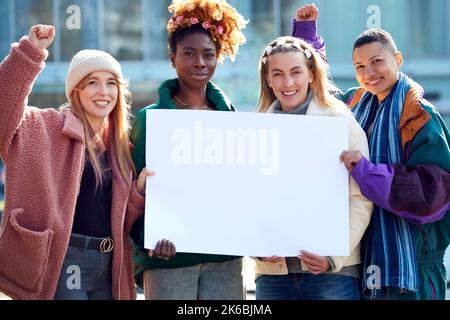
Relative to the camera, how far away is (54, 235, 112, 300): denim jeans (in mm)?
3652

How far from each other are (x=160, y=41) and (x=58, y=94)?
9.04 feet

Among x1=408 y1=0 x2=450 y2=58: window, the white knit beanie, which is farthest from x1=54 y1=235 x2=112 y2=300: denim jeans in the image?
x1=408 y1=0 x2=450 y2=58: window

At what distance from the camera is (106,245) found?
3762 mm

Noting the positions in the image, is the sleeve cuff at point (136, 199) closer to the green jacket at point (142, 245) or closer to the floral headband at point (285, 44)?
the green jacket at point (142, 245)

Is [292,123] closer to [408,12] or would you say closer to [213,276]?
[213,276]

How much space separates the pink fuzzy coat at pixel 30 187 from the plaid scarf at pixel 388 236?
55.8 inches

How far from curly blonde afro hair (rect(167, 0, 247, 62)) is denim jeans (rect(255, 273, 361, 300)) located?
129 centimetres

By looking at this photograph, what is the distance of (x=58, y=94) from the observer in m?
19.1

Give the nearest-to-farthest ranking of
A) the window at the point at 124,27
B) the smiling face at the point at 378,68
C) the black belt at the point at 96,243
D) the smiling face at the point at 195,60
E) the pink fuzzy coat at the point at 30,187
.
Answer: the pink fuzzy coat at the point at 30,187 < the black belt at the point at 96,243 < the smiling face at the point at 378,68 < the smiling face at the point at 195,60 < the window at the point at 124,27

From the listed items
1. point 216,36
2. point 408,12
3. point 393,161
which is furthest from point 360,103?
point 408,12

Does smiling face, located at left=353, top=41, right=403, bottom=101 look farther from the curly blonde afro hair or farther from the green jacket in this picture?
the green jacket

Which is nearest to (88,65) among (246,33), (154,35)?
(246,33)

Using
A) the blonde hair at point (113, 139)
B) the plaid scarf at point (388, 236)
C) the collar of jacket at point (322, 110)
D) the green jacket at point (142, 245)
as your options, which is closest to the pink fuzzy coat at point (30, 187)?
the blonde hair at point (113, 139)

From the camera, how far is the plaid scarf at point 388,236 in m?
3.75
